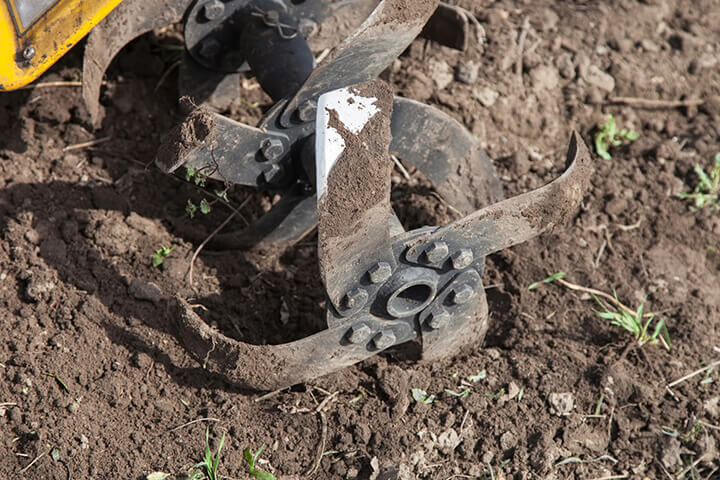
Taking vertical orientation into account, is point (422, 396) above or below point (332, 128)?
below

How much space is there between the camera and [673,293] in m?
3.08

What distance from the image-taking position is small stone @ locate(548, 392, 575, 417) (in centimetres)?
266

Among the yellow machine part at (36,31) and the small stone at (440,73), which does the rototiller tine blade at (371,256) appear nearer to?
the yellow machine part at (36,31)

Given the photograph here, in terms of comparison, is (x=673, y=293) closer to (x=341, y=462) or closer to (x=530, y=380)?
(x=530, y=380)

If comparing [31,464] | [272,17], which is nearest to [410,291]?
[272,17]

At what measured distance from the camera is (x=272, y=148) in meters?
2.54

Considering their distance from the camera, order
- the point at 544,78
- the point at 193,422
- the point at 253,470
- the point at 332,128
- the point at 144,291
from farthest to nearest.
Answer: the point at 544,78 → the point at 144,291 → the point at 193,422 → the point at 253,470 → the point at 332,128

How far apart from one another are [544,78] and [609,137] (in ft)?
1.37

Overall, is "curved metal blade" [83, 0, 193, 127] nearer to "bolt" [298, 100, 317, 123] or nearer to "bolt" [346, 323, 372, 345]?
"bolt" [298, 100, 317, 123]

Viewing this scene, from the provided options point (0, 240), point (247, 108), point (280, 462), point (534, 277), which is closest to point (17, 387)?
point (0, 240)

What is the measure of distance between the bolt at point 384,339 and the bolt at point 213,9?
4.39 ft

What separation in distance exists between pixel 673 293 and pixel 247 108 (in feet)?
6.28

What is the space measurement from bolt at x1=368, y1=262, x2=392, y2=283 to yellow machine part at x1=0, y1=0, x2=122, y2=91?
1124mm

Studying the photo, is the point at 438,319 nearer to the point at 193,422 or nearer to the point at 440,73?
the point at 193,422
